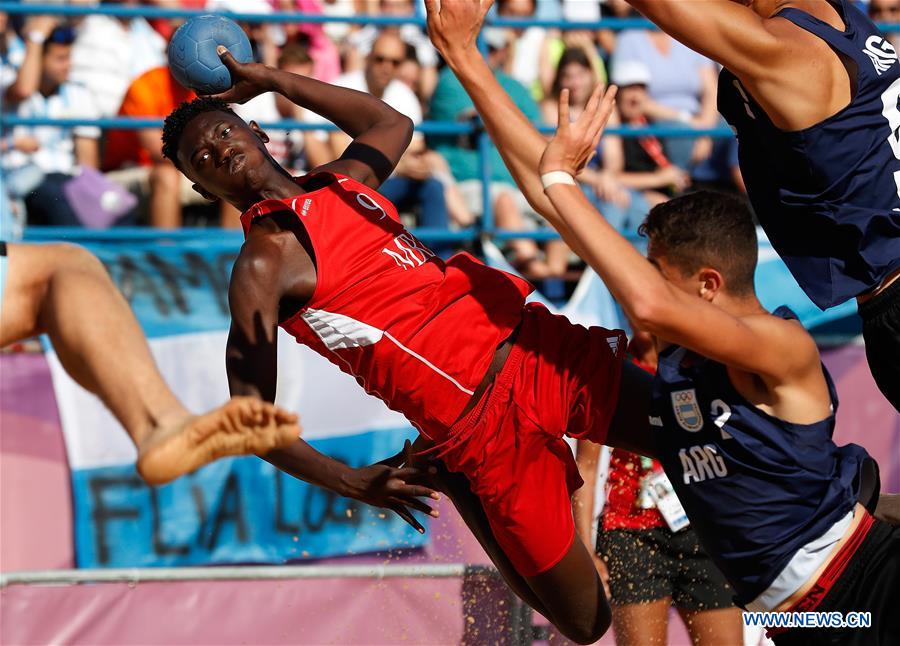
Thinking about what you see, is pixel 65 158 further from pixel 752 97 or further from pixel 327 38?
pixel 752 97

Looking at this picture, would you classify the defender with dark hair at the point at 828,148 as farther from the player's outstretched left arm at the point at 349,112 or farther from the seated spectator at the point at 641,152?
the seated spectator at the point at 641,152

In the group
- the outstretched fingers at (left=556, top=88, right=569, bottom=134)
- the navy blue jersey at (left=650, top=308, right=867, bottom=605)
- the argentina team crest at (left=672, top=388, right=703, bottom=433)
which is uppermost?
the outstretched fingers at (left=556, top=88, right=569, bottom=134)

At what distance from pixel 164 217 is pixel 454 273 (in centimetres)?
325

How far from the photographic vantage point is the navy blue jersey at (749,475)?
10.9ft

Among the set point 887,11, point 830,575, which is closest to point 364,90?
point 887,11

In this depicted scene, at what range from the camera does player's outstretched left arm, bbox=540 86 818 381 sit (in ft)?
10.2

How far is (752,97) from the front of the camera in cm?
359

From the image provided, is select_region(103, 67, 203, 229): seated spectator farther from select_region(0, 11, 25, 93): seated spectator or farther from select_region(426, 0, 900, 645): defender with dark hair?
select_region(426, 0, 900, 645): defender with dark hair

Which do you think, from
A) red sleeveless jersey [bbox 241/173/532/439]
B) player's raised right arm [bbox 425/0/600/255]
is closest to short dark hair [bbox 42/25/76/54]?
red sleeveless jersey [bbox 241/173/532/439]

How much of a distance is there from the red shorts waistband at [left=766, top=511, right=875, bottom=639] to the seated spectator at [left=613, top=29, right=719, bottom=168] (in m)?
4.79

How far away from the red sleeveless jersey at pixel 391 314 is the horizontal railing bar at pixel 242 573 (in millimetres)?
1502

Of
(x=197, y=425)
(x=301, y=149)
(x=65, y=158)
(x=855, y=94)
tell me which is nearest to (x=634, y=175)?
(x=301, y=149)

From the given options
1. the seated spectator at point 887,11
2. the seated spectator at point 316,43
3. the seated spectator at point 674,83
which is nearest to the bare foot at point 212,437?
the seated spectator at point 316,43

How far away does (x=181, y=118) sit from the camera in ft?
13.2
